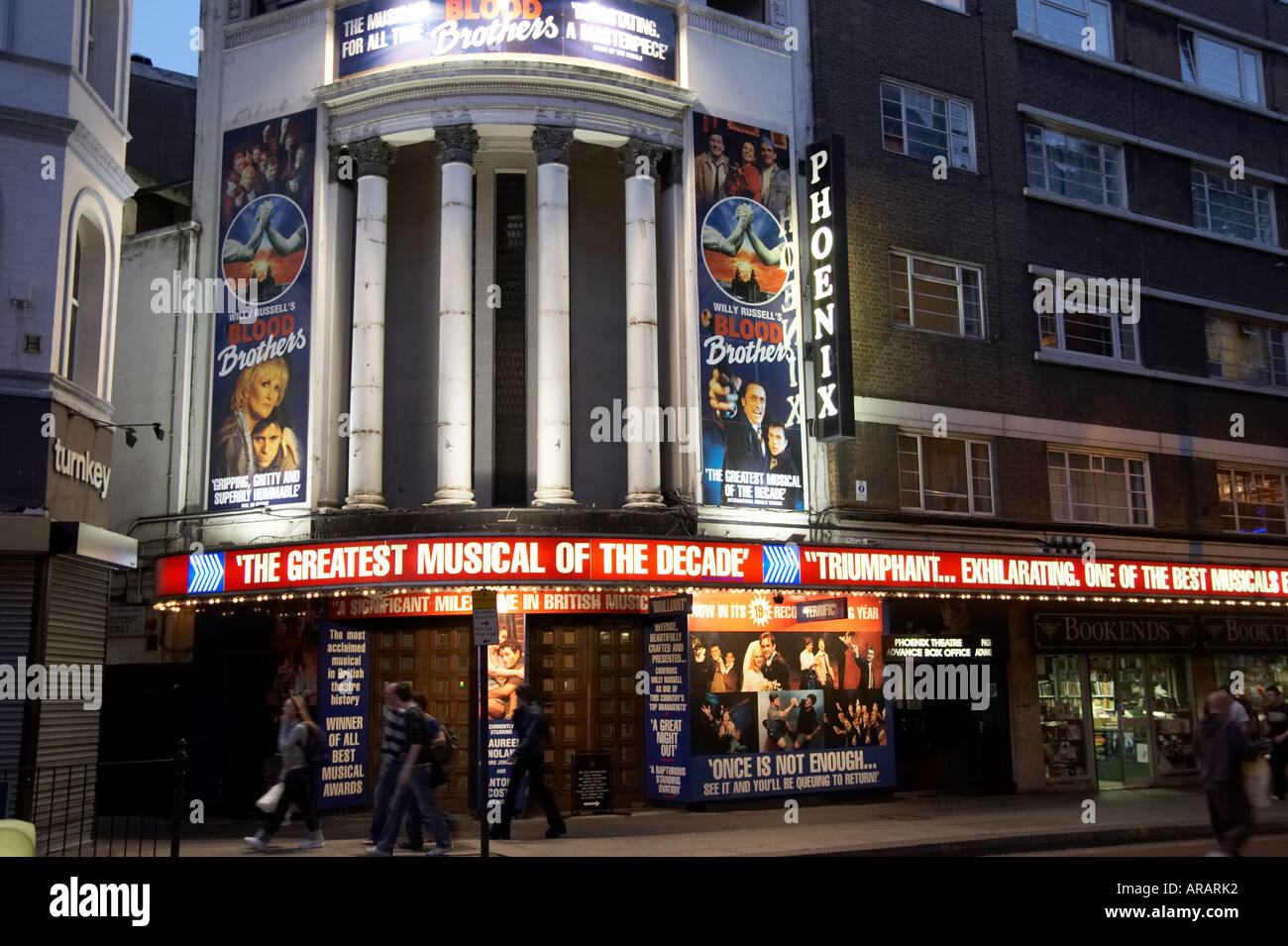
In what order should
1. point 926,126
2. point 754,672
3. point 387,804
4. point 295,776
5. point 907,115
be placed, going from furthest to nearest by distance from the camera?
point 926,126
point 907,115
point 754,672
point 295,776
point 387,804

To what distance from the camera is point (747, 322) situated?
20.6 metres

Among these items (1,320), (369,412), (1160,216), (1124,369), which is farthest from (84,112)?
(1160,216)

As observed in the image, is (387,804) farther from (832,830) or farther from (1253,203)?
(1253,203)

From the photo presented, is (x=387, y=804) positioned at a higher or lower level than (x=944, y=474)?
lower

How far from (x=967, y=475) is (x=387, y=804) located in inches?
523

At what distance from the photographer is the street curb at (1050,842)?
15031 mm

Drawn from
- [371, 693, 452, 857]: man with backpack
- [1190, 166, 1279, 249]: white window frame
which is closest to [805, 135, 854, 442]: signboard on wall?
[371, 693, 452, 857]: man with backpack

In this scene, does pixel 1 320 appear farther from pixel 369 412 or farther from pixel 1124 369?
pixel 1124 369

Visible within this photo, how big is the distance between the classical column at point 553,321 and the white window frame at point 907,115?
22.2 ft

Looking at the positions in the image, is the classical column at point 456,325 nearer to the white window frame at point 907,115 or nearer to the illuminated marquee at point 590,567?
the illuminated marquee at point 590,567

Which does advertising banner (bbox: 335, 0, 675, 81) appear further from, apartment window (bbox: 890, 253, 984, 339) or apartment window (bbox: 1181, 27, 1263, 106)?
apartment window (bbox: 1181, 27, 1263, 106)

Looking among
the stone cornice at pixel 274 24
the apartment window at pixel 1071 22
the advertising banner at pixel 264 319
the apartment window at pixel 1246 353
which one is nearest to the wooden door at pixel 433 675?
the advertising banner at pixel 264 319

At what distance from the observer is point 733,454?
65.8ft

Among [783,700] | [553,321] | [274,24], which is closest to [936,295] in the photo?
[553,321]
